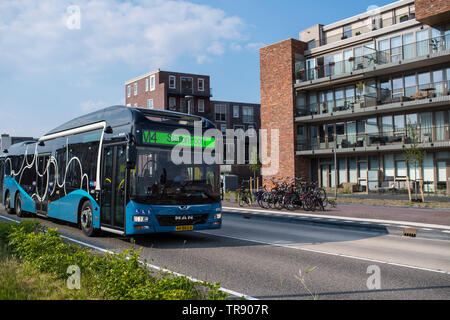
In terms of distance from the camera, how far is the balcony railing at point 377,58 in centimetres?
2788

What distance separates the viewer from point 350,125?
33844 mm

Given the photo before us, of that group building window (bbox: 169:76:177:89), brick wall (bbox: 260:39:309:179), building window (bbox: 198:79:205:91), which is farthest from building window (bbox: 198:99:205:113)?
brick wall (bbox: 260:39:309:179)

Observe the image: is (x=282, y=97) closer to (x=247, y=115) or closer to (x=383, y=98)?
(x=383, y=98)

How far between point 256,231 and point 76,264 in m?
7.33

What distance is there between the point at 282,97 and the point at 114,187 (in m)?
29.8

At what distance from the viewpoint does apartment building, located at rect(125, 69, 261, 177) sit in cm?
5828

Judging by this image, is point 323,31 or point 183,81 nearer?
point 323,31

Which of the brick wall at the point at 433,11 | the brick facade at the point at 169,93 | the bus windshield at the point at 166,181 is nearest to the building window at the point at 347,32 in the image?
the brick wall at the point at 433,11

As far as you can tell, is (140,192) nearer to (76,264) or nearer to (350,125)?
(76,264)

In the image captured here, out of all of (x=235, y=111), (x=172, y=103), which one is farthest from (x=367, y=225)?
(x=235, y=111)

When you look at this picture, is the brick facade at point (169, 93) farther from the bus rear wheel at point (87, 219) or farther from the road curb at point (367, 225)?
the bus rear wheel at point (87, 219)

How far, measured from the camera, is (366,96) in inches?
1226
